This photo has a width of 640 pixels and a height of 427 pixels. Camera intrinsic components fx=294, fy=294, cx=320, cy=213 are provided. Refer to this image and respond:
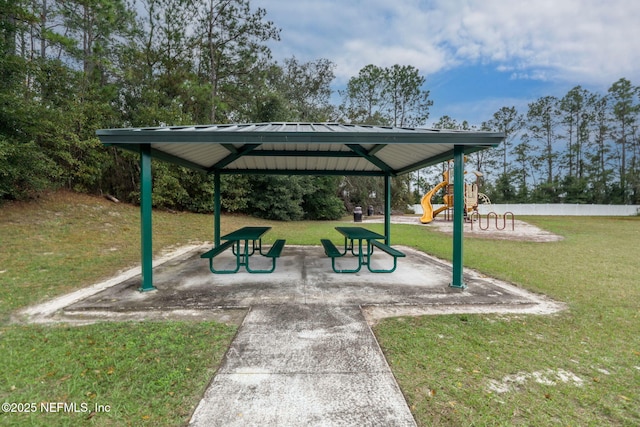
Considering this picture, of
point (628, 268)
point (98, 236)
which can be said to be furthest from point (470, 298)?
point (98, 236)

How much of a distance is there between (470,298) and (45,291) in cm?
622

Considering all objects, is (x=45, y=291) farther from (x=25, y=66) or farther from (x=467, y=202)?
(x=467, y=202)

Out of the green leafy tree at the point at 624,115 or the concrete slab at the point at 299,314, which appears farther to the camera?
the green leafy tree at the point at 624,115

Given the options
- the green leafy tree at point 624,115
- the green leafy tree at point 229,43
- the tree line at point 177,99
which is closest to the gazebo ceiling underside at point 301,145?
the tree line at point 177,99

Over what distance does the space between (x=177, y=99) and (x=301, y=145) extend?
14.4 meters

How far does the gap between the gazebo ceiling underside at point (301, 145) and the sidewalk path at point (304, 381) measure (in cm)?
236

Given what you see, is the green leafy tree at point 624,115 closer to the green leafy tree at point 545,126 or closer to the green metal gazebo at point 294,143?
the green leafy tree at point 545,126

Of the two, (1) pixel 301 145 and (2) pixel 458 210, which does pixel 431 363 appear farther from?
(1) pixel 301 145

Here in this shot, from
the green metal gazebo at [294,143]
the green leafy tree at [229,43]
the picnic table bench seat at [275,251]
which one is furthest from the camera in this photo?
the green leafy tree at [229,43]

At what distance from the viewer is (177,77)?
56.9 feet

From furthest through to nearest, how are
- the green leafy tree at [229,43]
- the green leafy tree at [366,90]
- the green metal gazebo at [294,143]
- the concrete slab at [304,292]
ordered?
the green leafy tree at [366,90] → the green leafy tree at [229,43] → the green metal gazebo at [294,143] → the concrete slab at [304,292]

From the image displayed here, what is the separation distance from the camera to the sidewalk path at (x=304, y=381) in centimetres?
183

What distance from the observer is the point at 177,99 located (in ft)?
54.8

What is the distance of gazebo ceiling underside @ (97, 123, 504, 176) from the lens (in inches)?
155
